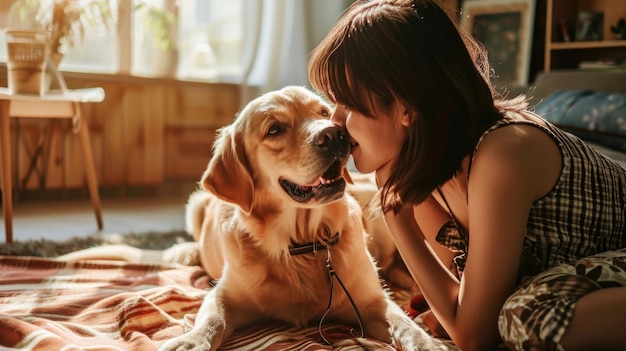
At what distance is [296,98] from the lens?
1.74 metres

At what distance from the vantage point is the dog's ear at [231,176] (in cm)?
170

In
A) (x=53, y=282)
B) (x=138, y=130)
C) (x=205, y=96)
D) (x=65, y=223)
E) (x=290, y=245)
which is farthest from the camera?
(x=205, y=96)

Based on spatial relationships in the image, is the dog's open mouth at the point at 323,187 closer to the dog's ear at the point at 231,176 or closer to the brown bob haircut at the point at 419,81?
the dog's ear at the point at 231,176

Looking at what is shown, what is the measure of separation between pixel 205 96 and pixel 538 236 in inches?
169

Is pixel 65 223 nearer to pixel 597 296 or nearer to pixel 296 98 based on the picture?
pixel 296 98

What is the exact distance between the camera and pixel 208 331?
4.76 ft

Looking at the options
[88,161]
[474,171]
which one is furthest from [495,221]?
[88,161]

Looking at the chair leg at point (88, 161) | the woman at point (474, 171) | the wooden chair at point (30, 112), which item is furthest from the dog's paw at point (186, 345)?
the chair leg at point (88, 161)

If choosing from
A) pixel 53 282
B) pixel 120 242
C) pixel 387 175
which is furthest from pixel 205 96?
pixel 387 175

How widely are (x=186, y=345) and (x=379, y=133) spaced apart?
68 cm

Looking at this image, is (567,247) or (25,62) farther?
(25,62)

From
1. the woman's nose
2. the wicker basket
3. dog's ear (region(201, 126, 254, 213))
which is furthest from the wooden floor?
the woman's nose

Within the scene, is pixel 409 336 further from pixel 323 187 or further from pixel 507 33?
pixel 507 33

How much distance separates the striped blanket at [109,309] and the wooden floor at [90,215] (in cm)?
97
